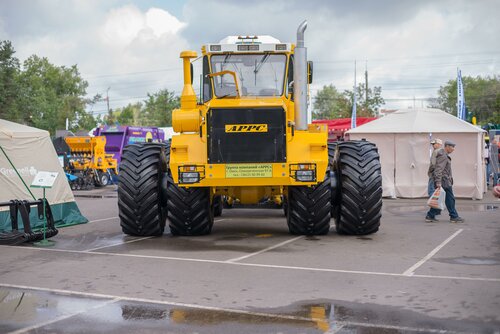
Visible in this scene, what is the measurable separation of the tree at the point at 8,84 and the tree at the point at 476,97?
4551 centimetres

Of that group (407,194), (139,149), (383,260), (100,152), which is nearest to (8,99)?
(100,152)

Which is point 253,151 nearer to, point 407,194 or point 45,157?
point 45,157

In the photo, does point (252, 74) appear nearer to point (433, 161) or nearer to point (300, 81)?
point (300, 81)

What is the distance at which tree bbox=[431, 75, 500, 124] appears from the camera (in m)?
85.1

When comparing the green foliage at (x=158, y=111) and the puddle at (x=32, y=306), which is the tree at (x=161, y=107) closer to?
the green foliage at (x=158, y=111)

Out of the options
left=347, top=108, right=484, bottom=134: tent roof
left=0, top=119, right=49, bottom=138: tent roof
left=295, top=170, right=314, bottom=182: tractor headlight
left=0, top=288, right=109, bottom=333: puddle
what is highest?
left=347, top=108, right=484, bottom=134: tent roof

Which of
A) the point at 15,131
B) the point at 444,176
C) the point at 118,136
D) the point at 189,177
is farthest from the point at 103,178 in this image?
the point at 189,177

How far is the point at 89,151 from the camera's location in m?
29.9

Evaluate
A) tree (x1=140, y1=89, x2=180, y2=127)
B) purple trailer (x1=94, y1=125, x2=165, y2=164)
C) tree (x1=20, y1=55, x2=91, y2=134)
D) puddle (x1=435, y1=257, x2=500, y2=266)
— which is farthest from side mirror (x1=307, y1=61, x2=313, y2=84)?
tree (x1=140, y1=89, x2=180, y2=127)

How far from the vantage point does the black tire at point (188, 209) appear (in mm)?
11516

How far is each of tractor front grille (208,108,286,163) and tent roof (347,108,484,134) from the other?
10808 mm

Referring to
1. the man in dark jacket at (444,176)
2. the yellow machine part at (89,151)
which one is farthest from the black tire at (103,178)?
the man in dark jacket at (444,176)

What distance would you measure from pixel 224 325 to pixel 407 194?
15.9 meters

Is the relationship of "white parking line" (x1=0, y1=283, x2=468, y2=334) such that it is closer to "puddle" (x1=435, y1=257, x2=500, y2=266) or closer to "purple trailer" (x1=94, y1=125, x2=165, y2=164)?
"puddle" (x1=435, y1=257, x2=500, y2=266)
